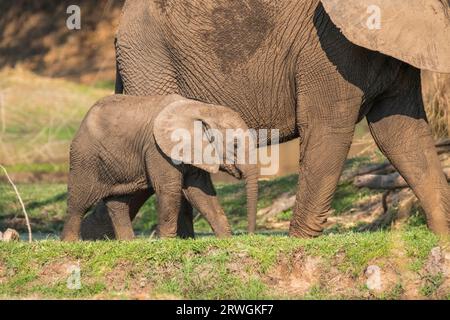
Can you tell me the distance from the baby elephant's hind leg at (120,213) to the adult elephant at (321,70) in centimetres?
108

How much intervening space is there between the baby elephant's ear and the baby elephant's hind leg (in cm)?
84

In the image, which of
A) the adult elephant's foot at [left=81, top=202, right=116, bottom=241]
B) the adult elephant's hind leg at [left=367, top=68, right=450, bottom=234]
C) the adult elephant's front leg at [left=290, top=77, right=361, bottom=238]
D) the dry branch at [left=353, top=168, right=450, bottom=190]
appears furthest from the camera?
the dry branch at [left=353, top=168, right=450, bottom=190]

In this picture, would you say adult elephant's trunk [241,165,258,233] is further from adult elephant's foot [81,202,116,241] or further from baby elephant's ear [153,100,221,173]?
adult elephant's foot [81,202,116,241]

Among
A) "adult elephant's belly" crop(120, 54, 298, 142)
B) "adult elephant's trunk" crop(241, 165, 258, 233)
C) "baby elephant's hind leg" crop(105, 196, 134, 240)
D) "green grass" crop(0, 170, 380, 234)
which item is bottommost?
"green grass" crop(0, 170, 380, 234)

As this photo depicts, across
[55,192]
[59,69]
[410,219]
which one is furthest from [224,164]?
[59,69]

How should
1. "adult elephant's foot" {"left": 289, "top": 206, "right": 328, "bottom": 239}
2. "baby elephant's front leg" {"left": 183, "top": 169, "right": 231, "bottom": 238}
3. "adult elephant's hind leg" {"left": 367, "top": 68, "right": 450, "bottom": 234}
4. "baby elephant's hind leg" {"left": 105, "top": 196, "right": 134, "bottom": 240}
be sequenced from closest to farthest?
1. "adult elephant's hind leg" {"left": 367, "top": 68, "right": 450, "bottom": 234}
2. "adult elephant's foot" {"left": 289, "top": 206, "right": 328, "bottom": 239}
3. "baby elephant's front leg" {"left": 183, "top": 169, "right": 231, "bottom": 238}
4. "baby elephant's hind leg" {"left": 105, "top": 196, "right": 134, "bottom": 240}

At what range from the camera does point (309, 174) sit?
34.8 feet

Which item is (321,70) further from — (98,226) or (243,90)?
(98,226)

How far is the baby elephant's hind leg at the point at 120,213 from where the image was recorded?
11.3m

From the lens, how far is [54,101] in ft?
77.8

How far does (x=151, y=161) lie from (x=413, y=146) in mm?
2040

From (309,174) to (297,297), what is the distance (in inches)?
59.1

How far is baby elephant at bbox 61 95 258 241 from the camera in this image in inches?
423

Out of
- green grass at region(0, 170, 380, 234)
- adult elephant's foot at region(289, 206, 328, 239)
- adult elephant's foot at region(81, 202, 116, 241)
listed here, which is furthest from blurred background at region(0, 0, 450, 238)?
adult elephant's foot at region(289, 206, 328, 239)
